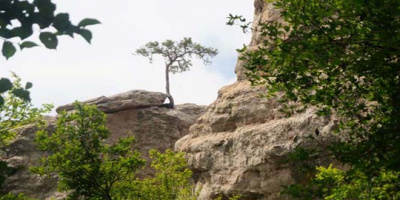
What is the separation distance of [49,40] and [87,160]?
18788 millimetres

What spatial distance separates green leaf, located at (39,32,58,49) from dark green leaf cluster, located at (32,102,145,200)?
1769 cm

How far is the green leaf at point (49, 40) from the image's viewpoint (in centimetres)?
300

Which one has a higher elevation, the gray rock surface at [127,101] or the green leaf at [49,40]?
the gray rock surface at [127,101]

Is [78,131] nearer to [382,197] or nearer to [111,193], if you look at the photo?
[111,193]

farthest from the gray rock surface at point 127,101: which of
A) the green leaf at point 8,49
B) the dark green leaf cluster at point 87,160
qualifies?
the green leaf at point 8,49

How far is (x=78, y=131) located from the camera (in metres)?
22.0

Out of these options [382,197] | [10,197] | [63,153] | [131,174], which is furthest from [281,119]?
[382,197]

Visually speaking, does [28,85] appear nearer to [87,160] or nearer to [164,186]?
[87,160]

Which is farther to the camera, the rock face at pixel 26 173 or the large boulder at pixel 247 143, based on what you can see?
the rock face at pixel 26 173

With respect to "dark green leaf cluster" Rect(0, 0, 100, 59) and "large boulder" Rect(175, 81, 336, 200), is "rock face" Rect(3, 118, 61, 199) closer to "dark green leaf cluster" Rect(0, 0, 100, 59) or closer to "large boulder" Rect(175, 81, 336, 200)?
"large boulder" Rect(175, 81, 336, 200)

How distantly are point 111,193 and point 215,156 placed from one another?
449 inches

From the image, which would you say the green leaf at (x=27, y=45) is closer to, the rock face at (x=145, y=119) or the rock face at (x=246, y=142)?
the rock face at (x=246, y=142)

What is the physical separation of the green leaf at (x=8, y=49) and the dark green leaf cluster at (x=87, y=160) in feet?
58.0

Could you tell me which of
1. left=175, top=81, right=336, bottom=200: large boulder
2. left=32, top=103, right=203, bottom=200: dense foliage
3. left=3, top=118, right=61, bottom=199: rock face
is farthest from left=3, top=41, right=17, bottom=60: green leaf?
left=3, top=118, right=61, bottom=199: rock face
